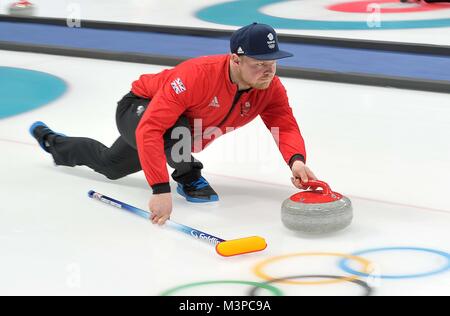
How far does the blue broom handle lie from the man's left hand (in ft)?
1.58

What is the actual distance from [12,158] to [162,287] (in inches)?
83.7

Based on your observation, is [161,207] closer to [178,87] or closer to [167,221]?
[167,221]

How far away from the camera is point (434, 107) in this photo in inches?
237

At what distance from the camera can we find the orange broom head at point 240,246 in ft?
11.5

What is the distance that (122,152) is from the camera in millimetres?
4441

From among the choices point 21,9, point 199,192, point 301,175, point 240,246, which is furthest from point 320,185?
point 21,9

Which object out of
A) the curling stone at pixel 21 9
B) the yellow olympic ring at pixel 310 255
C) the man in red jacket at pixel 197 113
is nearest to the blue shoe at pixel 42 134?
the man in red jacket at pixel 197 113

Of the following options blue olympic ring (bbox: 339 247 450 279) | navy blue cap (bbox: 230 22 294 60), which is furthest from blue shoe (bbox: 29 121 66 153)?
blue olympic ring (bbox: 339 247 450 279)

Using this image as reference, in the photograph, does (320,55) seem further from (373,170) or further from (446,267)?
(446,267)

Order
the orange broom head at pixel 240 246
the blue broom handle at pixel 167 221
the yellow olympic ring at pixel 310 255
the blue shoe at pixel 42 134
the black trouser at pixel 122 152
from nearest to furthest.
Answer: the yellow olympic ring at pixel 310 255 → the orange broom head at pixel 240 246 → the blue broom handle at pixel 167 221 → the black trouser at pixel 122 152 → the blue shoe at pixel 42 134

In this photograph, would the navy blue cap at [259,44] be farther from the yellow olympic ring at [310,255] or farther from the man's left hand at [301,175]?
the yellow olympic ring at [310,255]

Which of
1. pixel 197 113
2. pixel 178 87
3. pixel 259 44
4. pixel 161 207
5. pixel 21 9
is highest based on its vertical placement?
pixel 259 44

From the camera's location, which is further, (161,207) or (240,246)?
(161,207)

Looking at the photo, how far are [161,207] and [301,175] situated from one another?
601 millimetres
